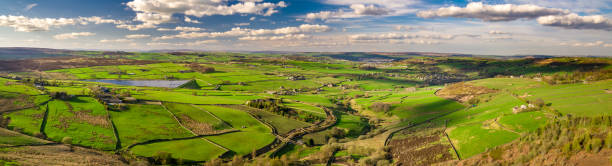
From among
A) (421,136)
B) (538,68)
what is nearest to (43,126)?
(421,136)

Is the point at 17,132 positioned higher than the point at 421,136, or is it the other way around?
the point at 17,132

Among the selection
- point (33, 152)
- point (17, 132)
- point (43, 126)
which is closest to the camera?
point (33, 152)

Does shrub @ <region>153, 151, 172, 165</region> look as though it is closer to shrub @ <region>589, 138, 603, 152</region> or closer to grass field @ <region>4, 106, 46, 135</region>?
grass field @ <region>4, 106, 46, 135</region>

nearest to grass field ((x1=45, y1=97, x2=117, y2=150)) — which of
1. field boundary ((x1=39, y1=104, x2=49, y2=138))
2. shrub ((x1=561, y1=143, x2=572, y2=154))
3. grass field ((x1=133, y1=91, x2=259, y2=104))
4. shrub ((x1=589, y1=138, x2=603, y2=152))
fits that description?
field boundary ((x1=39, y1=104, x2=49, y2=138))

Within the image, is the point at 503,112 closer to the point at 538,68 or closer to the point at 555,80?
the point at 555,80

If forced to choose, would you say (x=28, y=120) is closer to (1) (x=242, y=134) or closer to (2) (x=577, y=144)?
(1) (x=242, y=134)

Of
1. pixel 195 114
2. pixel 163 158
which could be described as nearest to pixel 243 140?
pixel 163 158

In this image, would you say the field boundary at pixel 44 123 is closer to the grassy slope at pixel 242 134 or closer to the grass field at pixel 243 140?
the grass field at pixel 243 140

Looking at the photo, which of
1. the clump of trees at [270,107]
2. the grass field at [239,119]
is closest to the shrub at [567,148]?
the grass field at [239,119]

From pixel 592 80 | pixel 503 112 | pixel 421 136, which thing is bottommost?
pixel 421 136
